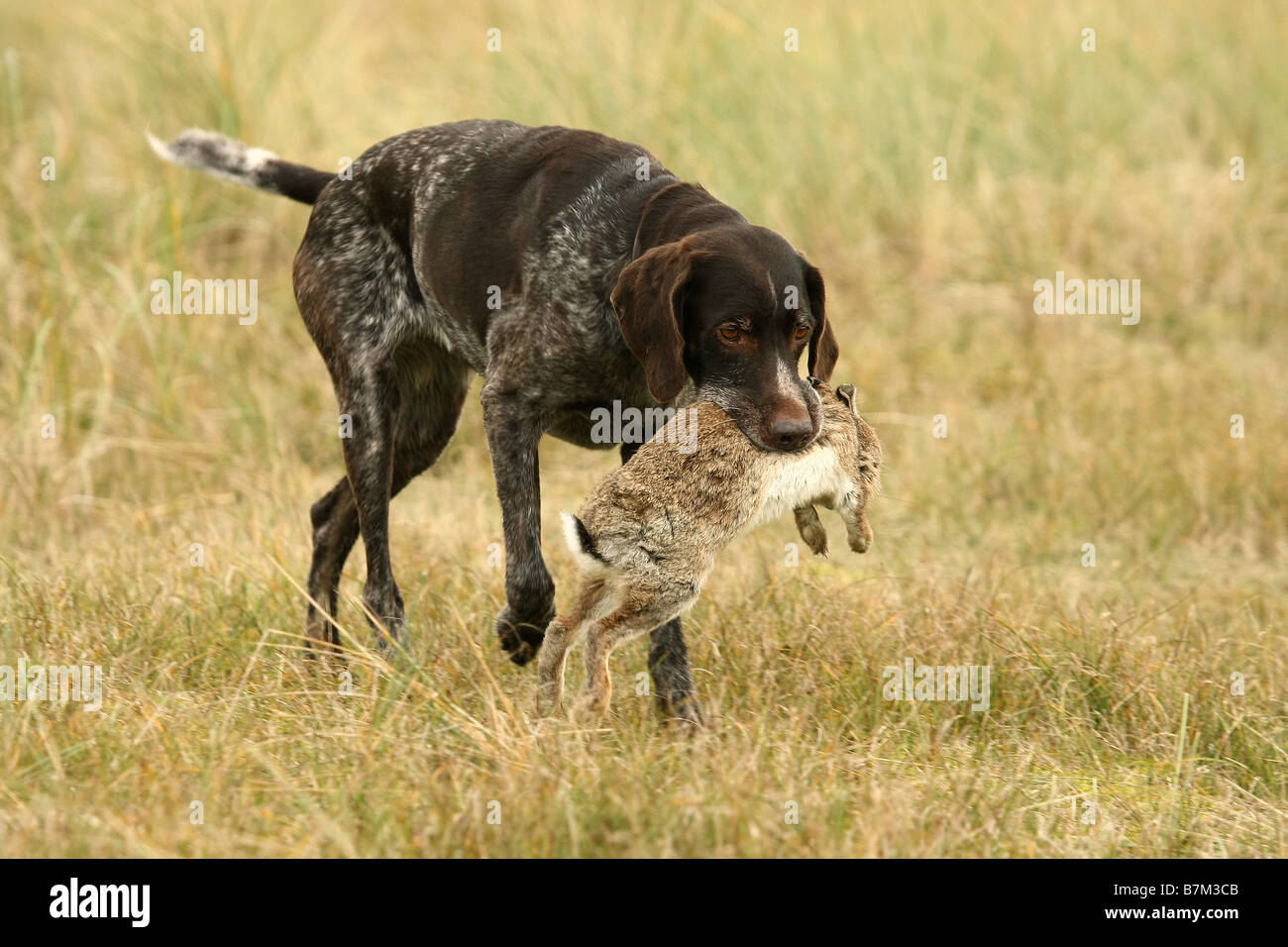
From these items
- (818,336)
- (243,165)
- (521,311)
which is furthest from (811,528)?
(243,165)

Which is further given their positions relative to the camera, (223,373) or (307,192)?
(223,373)

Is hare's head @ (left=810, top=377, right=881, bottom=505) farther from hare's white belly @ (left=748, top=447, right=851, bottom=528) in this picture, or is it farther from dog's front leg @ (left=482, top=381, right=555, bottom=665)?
dog's front leg @ (left=482, top=381, right=555, bottom=665)

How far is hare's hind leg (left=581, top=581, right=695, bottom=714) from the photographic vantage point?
3.86 m

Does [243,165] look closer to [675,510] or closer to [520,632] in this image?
[520,632]

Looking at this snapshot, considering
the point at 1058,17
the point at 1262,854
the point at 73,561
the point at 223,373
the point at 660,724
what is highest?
the point at 1058,17

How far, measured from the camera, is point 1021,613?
4938 millimetres

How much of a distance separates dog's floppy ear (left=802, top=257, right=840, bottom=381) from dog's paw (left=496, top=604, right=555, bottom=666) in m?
0.96

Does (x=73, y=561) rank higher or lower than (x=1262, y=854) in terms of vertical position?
higher

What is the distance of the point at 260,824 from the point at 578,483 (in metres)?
3.80

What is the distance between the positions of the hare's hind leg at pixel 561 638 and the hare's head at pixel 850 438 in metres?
0.67

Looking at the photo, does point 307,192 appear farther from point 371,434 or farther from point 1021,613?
point 1021,613

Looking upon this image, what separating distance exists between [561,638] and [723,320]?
88 cm

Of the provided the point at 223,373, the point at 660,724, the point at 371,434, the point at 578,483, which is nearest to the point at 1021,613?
the point at 660,724

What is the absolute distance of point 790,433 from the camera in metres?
3.75
